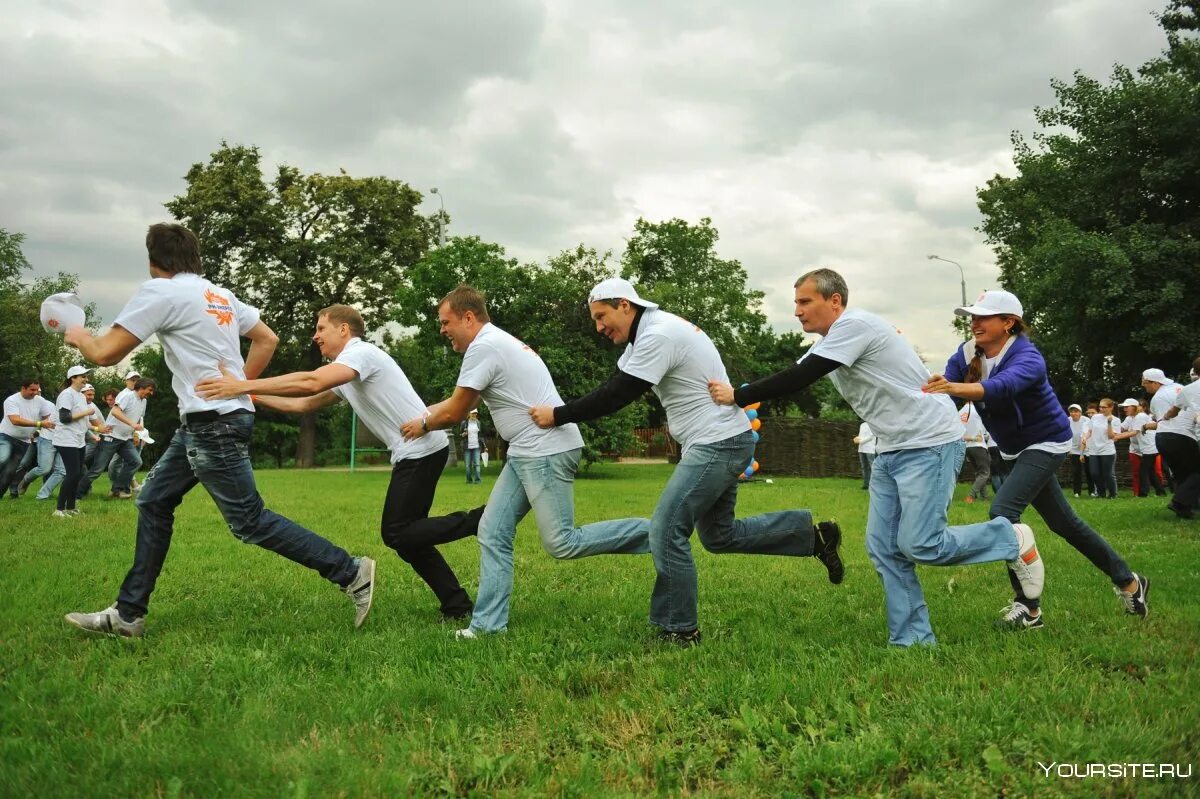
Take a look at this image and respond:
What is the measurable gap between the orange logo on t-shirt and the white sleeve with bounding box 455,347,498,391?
4.59ft

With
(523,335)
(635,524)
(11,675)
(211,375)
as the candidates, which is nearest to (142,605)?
(11,675)

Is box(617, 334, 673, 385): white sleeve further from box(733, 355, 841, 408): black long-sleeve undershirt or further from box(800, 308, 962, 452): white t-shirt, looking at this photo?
box(800, 308, 962, 452): white t-shirt

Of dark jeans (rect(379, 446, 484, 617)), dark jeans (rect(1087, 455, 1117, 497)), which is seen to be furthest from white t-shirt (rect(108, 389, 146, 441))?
dark jeans (rect(1087, 455, 1117, 497))

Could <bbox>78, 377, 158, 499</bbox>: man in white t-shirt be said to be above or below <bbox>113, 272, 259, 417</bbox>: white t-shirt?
below

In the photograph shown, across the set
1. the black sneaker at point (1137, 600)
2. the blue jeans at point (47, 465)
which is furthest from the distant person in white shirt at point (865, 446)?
the blue jeans at point (47, 465)

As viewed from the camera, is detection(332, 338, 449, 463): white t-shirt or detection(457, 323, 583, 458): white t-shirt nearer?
detection(457, 323, 583, 458): white t-shirt

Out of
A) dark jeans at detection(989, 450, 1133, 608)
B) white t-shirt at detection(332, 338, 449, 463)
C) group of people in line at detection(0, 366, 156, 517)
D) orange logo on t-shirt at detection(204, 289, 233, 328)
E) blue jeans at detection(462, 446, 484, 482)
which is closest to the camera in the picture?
orange logo on t-shirt at detection(204, 289, 233, 328)

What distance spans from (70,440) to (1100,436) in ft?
58.4

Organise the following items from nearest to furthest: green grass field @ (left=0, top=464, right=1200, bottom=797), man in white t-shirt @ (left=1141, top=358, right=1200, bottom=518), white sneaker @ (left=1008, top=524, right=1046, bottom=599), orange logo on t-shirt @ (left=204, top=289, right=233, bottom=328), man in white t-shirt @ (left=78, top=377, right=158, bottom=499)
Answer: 1. green grass field @ (left=0, top=464, right=1200, bottom=797)
2. white sneaker @ (left=1008, top=524, right=1046, bottom=599)
3. orange logo on t-shirt @ (left=204, top=289, right=233, bottom=328)
4. man in white t-shirt @ (left=1141, top=358, right=1200, bottom=518)
5. man in white t-shirt @ (left=78, top=377, right=158, bottom=499)

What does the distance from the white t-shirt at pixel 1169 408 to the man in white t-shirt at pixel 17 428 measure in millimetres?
15948

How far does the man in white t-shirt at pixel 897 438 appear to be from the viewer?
4.71m

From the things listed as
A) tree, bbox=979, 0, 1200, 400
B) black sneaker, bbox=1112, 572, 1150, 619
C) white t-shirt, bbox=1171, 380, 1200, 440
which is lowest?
black sneaker, bbox=1112, 572, 1150, 619

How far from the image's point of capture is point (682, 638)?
5000mm

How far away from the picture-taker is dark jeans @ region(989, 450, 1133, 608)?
5.41 m
